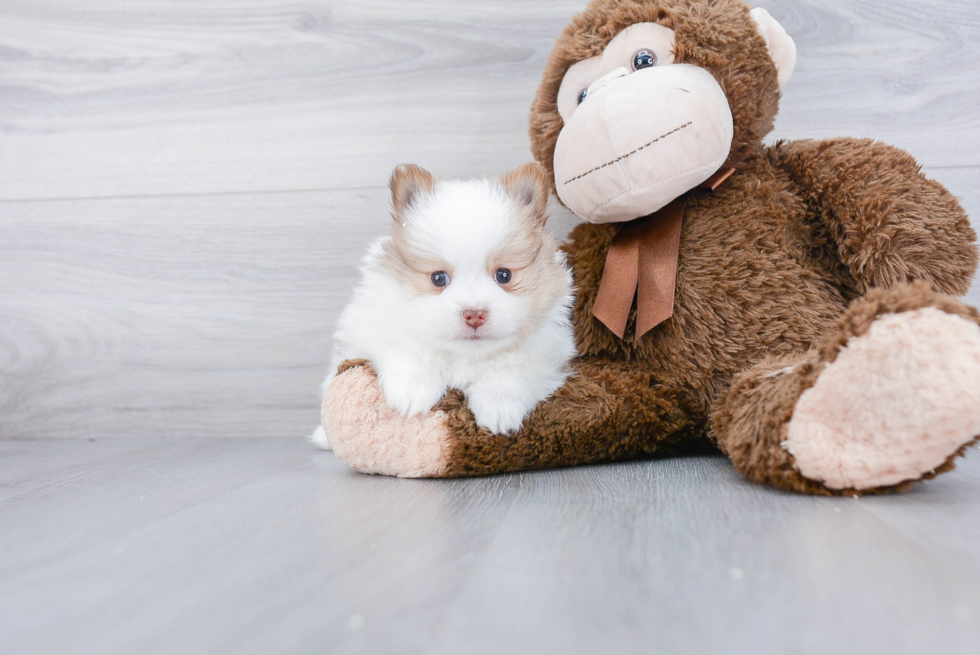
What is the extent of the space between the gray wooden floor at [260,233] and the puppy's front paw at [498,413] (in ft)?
0.26

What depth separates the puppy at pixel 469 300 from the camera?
864 mm

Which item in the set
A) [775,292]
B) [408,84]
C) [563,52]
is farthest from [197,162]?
[775,292]

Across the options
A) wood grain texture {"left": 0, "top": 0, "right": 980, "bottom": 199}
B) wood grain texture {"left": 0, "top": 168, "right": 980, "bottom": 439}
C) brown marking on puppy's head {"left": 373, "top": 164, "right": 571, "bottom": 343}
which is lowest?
wood grain texture {"left": 0, "top": 168, "right": 980, "bottom": 439}

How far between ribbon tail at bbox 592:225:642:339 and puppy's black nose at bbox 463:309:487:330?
21 centimetres

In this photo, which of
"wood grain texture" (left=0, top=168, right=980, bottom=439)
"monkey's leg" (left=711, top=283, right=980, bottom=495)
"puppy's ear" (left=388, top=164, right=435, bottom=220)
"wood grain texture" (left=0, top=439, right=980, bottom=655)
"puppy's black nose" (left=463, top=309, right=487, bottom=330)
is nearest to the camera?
"wood grain texture" (left=0, top=439, right=980, bottom=655)

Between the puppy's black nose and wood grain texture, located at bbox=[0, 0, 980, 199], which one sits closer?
the puppy's black nose

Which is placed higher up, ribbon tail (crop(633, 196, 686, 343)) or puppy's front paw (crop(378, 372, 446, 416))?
ribbon tail (crop(633, 196, 686, 343))

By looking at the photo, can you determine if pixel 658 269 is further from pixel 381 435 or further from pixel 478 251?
pixel 381 435

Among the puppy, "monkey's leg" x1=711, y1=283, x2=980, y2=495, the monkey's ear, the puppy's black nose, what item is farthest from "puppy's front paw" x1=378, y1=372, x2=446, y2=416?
the monkey's ear

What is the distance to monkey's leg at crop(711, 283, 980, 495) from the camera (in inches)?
25.0

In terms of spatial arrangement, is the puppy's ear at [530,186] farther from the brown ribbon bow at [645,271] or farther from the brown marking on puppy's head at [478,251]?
the brown ribbon bow at [645,271]

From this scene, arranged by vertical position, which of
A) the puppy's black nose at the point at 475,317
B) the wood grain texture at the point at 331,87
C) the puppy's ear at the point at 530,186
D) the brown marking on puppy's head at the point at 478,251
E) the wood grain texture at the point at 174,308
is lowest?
the wood grain texture at the point at 174,308

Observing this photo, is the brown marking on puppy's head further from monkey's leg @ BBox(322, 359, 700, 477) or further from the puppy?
monkey's leg @ BBox(322, 359, 700, 477)

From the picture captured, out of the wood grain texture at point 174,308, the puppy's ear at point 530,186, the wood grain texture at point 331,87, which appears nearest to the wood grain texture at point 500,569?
the puppy's ear at point 530,186
